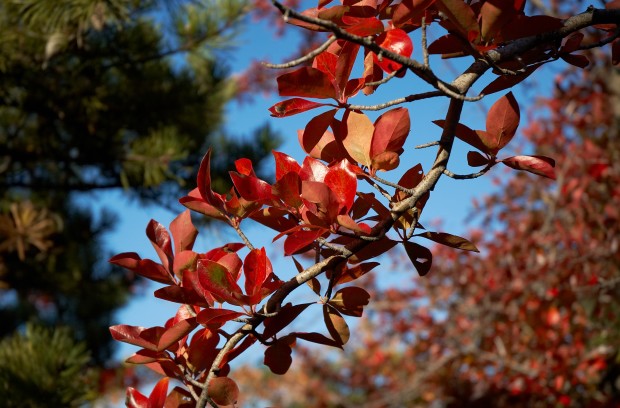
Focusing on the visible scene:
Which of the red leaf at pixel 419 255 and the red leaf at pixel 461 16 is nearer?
the red leaf at pixel 461 16

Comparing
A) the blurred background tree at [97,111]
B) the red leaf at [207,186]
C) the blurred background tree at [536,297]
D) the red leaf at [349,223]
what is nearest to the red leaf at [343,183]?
the red leaf at [349,223]

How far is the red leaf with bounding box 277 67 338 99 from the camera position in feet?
1.62

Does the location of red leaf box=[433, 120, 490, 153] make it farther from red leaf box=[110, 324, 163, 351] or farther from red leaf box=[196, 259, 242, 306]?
red leaf box=[110, 324, 163, 351]

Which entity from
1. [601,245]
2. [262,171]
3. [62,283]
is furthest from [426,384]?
[62,283]

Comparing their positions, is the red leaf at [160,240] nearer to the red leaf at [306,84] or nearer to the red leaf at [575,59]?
the red leaf at [306,84]

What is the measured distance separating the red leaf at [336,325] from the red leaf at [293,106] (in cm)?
20

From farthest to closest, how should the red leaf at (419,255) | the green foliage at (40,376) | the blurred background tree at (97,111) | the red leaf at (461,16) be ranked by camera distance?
the blurred background tree at (97,111) < the green foliage at (40,376) < the red leaf at (419,255) < the red leaf at (461,16)

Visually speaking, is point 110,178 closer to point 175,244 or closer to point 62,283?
point 62,283

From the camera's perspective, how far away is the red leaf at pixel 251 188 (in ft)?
1.81

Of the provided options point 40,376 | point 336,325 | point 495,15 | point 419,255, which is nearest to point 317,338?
point 336,325

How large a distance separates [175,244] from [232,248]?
61 mm

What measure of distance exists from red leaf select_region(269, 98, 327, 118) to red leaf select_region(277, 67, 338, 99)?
0.7 inches

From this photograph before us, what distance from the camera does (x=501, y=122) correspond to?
57cm

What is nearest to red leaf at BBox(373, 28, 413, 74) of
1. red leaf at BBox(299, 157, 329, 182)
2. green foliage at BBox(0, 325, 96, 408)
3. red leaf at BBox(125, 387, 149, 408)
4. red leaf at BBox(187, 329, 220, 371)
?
red leaf at BBox(299, 157, 329, 182)
